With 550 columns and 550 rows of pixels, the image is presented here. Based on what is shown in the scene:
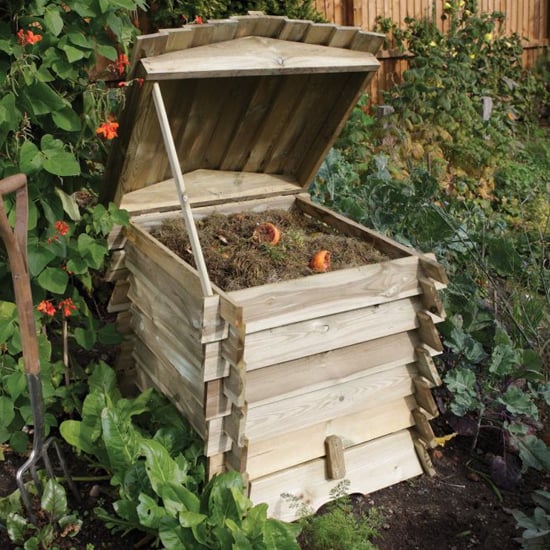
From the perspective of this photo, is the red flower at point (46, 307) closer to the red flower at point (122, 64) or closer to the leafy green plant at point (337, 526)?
the red flower at point (122, 64)

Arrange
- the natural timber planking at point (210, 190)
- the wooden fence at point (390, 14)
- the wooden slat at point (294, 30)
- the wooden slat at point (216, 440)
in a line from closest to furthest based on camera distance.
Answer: the wooden slat at point (216, 440) → the wooden slat at point (294, 30) → the natural timber planking at point (210, 190) → the wooden fence at point (390, 14)

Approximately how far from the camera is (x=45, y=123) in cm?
255

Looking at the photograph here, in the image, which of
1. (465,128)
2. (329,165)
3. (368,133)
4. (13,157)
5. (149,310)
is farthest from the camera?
(465,128)

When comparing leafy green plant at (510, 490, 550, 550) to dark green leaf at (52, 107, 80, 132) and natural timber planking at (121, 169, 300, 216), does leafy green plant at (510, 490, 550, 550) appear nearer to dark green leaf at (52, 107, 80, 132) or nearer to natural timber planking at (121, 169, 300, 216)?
natural timber planking at (121, 169, 300, 216)

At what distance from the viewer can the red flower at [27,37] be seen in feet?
7.57

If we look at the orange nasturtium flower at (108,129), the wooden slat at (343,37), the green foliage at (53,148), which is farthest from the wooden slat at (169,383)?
the wooden slat at (343,37)

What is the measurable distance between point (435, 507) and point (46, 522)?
142 cm

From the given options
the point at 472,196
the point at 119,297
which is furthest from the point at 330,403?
the point at 472,196

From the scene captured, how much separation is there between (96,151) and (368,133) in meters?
3.28

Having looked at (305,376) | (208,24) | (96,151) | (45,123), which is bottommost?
(305,376)

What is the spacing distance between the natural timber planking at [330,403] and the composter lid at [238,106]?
→ 1024 millimetres

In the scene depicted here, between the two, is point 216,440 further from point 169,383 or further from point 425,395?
point 425,395

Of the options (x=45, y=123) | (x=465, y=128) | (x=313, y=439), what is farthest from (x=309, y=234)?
(x=465, y=128)

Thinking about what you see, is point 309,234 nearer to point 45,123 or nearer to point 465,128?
point 45,123
